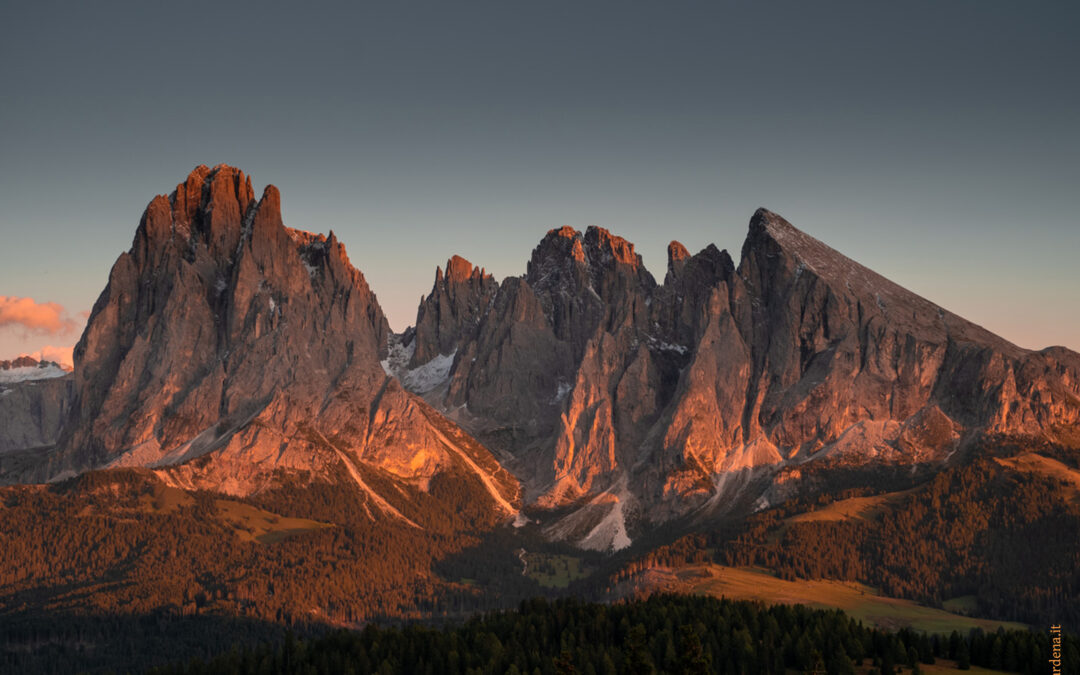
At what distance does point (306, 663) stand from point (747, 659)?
65474 mm

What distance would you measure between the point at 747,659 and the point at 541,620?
140 ft

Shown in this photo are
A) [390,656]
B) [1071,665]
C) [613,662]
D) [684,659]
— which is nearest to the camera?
[684,659]

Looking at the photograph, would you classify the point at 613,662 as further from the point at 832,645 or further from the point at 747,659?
the point at 832,645

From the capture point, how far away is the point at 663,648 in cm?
17625

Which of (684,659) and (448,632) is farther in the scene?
(448,632)

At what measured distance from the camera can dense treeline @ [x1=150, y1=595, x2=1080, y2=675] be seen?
547 feet

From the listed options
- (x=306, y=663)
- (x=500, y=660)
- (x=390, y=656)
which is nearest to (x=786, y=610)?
(x=500, y=660)

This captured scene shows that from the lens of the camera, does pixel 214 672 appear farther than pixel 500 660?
Yes

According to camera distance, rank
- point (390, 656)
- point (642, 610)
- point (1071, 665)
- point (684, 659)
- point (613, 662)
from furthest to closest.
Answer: point (642, 610), point (390, 656), point (613, 662), point (1071, 665), point (684, 659)

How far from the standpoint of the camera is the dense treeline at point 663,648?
167 meters

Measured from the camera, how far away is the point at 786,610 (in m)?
198

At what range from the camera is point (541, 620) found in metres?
200

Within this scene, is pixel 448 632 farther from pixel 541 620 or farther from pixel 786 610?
pixel 786 610

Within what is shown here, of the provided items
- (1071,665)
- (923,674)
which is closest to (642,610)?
(923,674)
